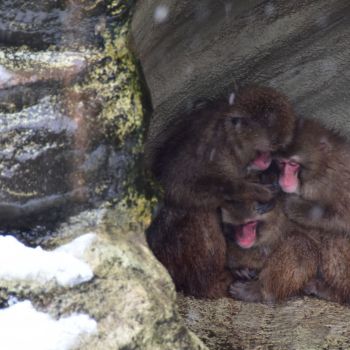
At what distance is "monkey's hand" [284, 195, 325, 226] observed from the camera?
16.9 feet

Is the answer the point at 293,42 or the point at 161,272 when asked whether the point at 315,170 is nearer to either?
the point at 293,42

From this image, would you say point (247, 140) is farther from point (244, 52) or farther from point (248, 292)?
point (248, 292)

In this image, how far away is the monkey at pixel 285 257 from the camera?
5086 mm

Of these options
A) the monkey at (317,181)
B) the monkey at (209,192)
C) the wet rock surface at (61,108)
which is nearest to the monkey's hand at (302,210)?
the monkey at (317,181)

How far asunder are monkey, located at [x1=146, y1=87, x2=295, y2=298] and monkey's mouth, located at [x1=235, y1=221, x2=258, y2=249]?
0.35ft

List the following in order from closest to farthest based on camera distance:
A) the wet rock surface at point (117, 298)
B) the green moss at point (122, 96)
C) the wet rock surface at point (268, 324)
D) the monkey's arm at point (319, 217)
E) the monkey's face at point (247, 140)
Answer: the wet rock surface at point (117, 298) → the green moss at point (122, 96) → the wet rock surface at point (268, 324) → the monkey's face at point (247, 140) → the monkey's arm at point (319, 217)

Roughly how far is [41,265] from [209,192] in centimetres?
194

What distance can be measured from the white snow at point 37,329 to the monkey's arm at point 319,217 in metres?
2.32

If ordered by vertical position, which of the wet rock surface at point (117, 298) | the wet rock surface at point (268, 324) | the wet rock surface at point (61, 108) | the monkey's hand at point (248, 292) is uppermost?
the wet rock surface at point (61, 108)

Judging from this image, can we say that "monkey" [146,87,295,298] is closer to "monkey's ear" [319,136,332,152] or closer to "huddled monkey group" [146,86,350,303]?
"huddled monkey group" [146,86,350,303]

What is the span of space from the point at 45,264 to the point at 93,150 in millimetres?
552

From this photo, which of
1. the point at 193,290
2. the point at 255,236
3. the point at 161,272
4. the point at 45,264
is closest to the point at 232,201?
the point at 255,236

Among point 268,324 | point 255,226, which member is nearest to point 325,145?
point 255,226

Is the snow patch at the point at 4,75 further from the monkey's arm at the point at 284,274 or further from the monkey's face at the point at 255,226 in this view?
the monkey's arm at the point at 284,274
